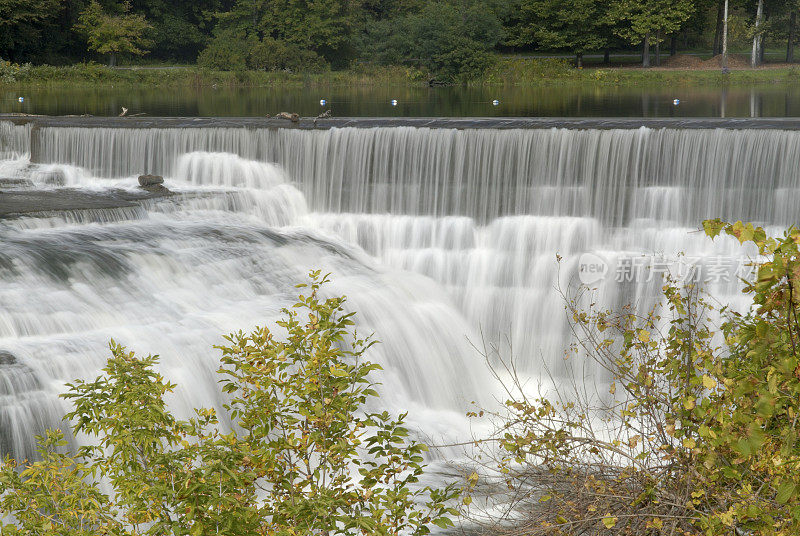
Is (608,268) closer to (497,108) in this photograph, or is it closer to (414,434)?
(414,434)

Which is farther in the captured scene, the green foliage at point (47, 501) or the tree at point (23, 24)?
the tree at point (23, 24)

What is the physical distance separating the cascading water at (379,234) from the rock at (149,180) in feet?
1.16

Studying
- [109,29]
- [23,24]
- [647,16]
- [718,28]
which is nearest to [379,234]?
[23,24]

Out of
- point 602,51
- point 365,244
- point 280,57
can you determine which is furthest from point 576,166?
point 602,51

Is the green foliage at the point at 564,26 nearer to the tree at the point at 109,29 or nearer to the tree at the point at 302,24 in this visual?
the tree at the point at 302,24

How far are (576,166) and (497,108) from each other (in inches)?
440

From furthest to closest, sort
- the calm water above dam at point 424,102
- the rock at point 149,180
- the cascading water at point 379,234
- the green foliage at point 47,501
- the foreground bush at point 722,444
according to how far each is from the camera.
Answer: the calm water above dam at point 424,102 → the rock at point 149,180 → the cascading water at point 379,234 → the green foliage at point 47,501 → the foreground bush at point 722,444

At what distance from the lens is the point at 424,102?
29.7m

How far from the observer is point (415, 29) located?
40531 millimetres

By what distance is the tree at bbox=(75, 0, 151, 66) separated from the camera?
43500mm

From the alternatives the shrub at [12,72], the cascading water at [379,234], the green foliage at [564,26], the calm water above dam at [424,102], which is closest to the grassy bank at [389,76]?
the shrub at [12,72]

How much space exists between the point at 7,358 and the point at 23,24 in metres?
35.9

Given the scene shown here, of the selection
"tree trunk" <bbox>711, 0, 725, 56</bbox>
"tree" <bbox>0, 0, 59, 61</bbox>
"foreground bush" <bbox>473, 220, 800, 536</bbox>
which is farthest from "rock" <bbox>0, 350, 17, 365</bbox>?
"tree trunk" <bbox>711, 0, 725, 56</bbox>

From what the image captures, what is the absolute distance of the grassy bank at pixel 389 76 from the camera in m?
38.3
